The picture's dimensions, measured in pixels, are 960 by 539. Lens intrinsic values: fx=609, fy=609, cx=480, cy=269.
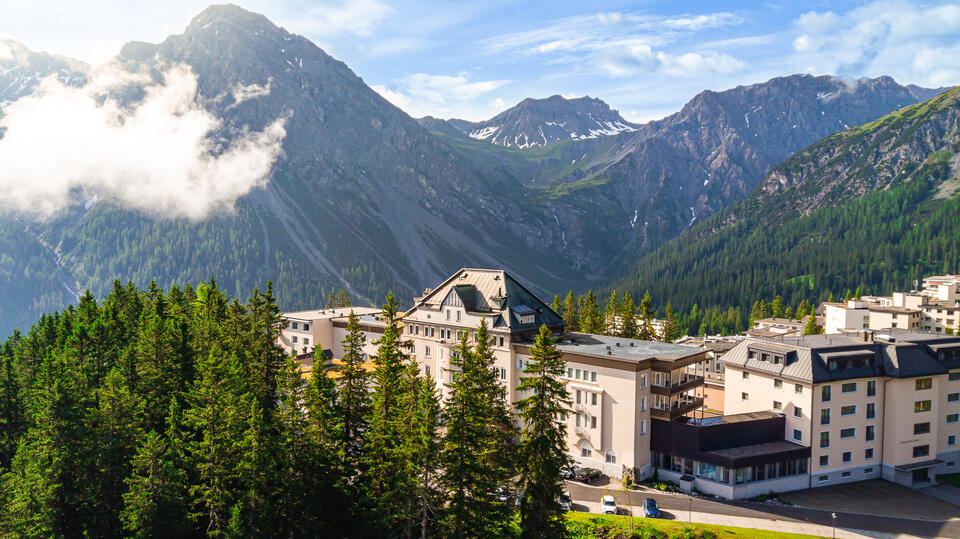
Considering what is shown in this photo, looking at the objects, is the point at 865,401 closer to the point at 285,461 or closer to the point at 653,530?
the point at 653,530

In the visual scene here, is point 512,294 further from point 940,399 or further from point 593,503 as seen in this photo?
point 940,399

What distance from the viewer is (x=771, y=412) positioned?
72.1 m

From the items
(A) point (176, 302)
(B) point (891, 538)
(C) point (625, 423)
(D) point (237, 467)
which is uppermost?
(A) point (176, 302)

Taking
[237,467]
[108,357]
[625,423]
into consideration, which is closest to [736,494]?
[625,423]

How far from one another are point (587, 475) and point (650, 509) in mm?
10307

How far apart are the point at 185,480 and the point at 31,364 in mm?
31691

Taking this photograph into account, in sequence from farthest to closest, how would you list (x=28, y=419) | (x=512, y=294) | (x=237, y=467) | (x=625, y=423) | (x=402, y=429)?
(x=512, y=294)
(x=625, y=423)
(x=28, y=419)
(x=402, y=429)
(x=237, y=467)

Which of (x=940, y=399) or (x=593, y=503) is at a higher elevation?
(x=940, y=399)

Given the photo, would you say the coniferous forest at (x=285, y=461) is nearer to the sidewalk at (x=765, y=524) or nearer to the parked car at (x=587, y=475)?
the sidewalk at (x=765, y=524)

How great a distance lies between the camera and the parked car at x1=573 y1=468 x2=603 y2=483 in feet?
224

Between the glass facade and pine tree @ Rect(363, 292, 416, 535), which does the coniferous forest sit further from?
the glass facade

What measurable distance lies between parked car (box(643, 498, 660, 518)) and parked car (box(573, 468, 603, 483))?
8.91 m

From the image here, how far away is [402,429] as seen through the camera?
45344mm

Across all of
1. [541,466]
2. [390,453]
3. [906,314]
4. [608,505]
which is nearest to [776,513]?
[608,505]
